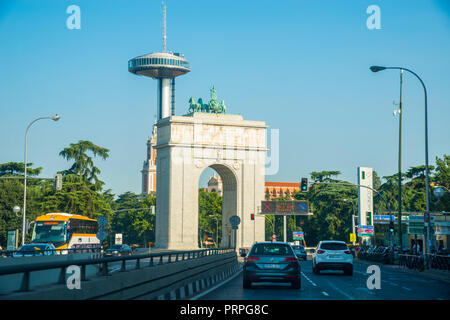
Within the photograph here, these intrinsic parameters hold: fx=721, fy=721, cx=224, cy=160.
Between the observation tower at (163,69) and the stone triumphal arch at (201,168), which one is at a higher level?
the observation tower at (163,69)

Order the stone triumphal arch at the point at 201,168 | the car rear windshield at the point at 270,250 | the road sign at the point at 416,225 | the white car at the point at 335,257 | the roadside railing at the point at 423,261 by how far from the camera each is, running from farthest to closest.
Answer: the stone triumphal arch at the point at 201,168 → the road sign at the point at 416,225 → the roadside railing at the point at 423,261 → the white car at the point at 335,257 → the car rear windshield at the point at 270,250

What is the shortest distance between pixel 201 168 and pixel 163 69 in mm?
93222

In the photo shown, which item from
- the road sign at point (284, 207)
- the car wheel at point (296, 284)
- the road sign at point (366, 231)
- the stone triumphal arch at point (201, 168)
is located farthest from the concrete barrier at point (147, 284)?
the road sign at point (284, 207)

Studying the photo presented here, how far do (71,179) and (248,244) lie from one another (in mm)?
26703

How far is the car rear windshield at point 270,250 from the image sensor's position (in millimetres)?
22805

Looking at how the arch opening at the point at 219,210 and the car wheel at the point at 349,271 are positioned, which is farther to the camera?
the arch opening at the point at 219,210

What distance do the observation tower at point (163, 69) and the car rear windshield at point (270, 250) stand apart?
153416 mm

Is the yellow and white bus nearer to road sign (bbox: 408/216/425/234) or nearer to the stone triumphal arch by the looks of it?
road sign (bbox: 408/216/425/234)

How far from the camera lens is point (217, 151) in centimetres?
8625

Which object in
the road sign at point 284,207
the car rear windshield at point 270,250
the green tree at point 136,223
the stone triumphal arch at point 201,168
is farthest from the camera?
the green tree at point 136,223

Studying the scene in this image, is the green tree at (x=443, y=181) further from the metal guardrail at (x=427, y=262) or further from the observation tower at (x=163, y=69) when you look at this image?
the observation tower at (x=163, y=69)

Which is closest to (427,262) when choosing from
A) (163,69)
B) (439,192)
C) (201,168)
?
(439,192)

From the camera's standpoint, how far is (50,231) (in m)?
51.7
